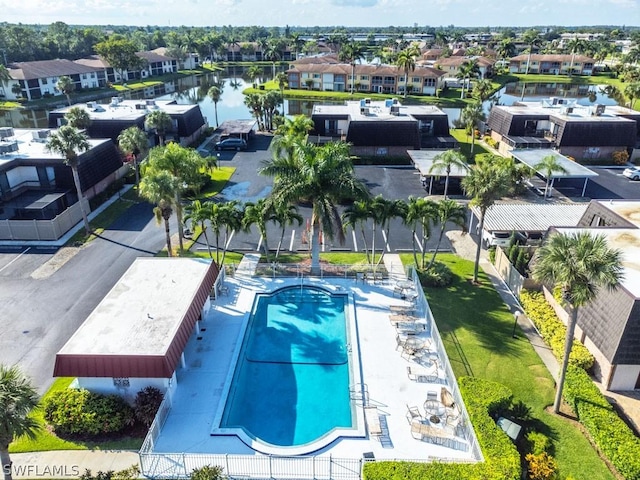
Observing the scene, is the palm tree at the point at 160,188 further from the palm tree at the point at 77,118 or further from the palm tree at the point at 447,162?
the palm tree at the point at 77,118

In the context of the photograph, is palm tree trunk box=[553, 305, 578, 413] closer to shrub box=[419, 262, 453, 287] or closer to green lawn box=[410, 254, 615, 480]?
green lawn box=[410, 254, 615, 480]

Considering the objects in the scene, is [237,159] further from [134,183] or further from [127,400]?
[127,400]

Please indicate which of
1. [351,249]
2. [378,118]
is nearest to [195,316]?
[351,249]

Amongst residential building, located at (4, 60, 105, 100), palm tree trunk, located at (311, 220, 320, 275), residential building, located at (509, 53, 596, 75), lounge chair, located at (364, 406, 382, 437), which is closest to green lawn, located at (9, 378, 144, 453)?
lounge chair, located at (364, 406, 382, 437)

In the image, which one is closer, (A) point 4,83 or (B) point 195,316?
(B) point 195,316

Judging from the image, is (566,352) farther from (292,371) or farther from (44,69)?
(44,69)

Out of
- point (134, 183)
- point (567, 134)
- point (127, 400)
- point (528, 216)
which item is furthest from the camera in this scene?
point (567, 134)
